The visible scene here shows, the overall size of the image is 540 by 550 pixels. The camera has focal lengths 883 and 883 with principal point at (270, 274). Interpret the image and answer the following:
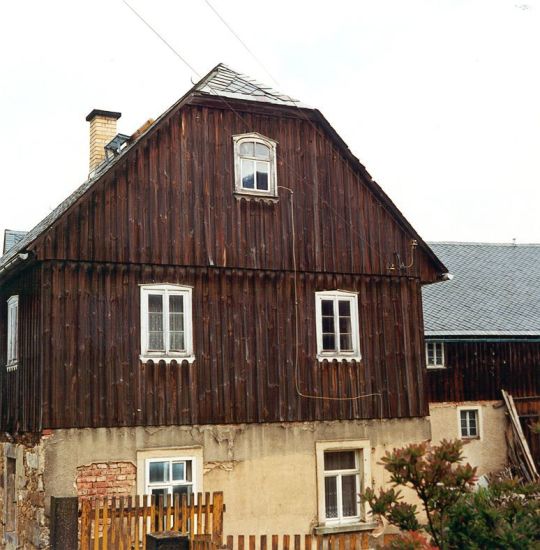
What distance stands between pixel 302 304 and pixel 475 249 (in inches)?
829

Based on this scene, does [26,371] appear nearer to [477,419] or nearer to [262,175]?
[262,175]

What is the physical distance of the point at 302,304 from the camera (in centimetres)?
1833

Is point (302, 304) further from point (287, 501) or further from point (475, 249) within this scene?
point (475, 249)

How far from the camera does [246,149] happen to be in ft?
60.0

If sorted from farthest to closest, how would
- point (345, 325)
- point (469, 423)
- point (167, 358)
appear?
1. point (469, 423)
2. point (345, 325)
3. point (167, 358)

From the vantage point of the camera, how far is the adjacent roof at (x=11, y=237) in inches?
1020

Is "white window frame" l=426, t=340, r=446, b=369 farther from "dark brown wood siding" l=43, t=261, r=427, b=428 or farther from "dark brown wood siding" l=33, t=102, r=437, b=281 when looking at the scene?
"dark brown wood siding" l=43, t=261, r=427, b=428

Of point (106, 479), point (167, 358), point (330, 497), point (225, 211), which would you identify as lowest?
point (330, 497)

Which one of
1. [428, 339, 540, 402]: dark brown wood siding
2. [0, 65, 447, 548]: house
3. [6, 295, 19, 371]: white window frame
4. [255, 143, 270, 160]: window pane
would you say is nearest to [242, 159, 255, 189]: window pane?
[0, 65, 447, 548]: house

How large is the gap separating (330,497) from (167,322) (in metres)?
5.00

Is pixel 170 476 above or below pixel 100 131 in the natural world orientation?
below

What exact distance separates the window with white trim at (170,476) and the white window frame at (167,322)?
1.89m

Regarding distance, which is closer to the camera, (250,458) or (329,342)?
(250,458)

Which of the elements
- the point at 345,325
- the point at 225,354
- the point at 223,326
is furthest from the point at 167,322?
the point at 345,325
